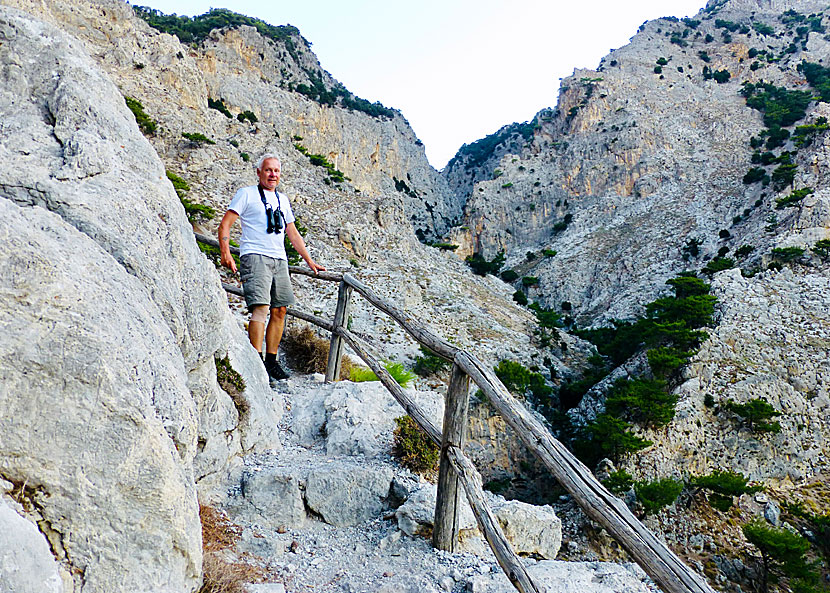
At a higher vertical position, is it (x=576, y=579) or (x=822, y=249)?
(x=822, y=249)

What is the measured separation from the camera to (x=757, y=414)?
16.3m

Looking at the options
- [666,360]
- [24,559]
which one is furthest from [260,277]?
[666,360]

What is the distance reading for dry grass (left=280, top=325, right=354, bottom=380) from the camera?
6.15 metres

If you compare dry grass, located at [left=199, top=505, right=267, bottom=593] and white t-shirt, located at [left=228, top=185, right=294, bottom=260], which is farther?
white t-shirt, located at [left=228, top=185, right=294, bottom=260]

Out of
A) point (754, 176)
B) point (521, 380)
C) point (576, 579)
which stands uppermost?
point (754, 176)

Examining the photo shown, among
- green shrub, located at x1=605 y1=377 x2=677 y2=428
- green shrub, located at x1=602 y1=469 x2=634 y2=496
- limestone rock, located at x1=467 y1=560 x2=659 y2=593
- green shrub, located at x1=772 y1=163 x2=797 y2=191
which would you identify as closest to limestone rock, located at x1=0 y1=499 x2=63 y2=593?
limestone rock, located at x1=467 y1=560 x2=659 y2=593

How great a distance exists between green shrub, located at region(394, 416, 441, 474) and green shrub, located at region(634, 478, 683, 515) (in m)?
13.2

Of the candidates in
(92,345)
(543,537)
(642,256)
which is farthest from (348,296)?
(642,256)

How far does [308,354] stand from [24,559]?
4954 millimetres

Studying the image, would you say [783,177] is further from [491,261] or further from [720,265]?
[491,261]

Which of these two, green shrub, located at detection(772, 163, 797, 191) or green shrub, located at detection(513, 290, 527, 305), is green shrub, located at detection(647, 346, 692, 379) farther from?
green shrub, located at detection(772, 163, 797, 191)

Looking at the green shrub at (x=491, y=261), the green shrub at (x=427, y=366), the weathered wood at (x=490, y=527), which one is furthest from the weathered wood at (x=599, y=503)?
the green shrub at (x=491, y=261)

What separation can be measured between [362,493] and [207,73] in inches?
1612

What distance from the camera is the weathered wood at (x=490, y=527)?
2191mm
